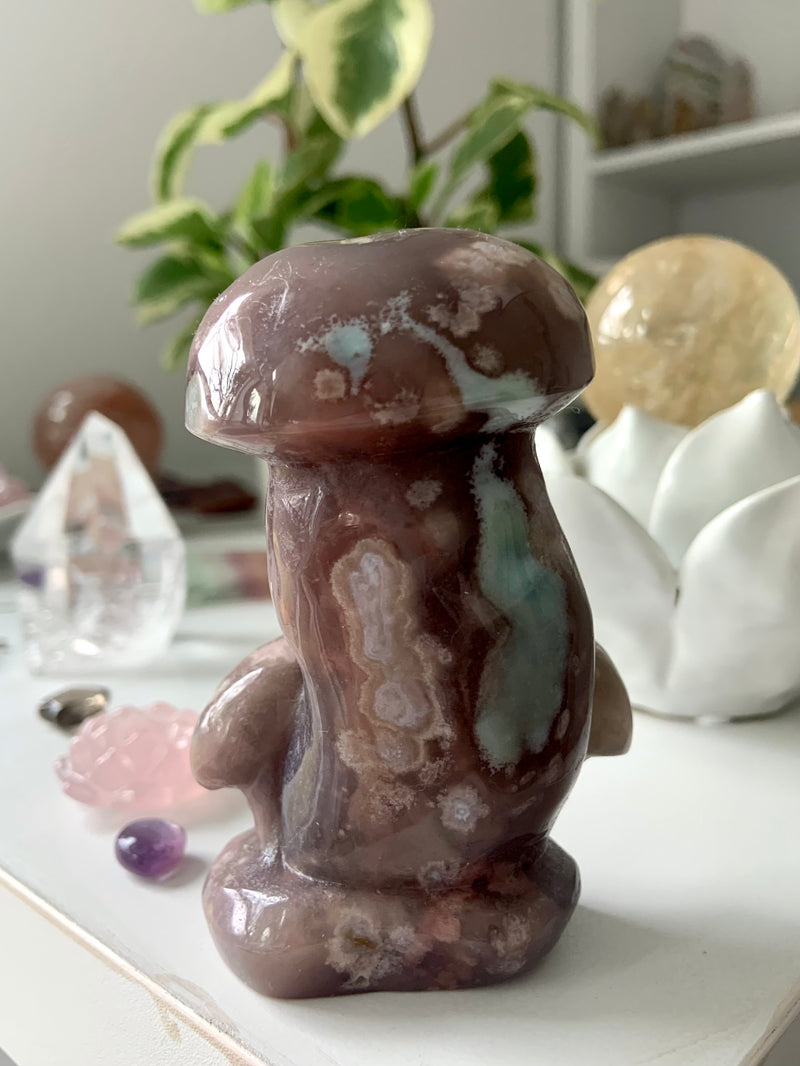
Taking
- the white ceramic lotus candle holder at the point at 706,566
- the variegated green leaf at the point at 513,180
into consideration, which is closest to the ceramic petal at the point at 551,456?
A: the white ceramic lotus candle holder at the point at 706,566

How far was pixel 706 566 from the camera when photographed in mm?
426

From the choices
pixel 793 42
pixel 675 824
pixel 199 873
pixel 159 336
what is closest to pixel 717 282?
pixel 675 824

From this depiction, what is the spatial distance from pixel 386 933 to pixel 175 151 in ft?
2.75

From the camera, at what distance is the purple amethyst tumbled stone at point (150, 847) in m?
0.33

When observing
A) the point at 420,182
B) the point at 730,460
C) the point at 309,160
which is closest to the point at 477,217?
the point at 420,182

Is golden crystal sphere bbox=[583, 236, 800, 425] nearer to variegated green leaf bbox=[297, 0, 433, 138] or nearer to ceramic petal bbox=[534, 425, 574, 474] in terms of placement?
ceramic petal bbox=[534, 425, 574, 474]

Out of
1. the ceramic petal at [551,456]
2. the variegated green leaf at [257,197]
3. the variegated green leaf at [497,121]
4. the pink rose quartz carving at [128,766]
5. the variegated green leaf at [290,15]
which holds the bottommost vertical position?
the pink rose quartz carving at [128,766]

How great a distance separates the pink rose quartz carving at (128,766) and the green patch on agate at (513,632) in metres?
0.19

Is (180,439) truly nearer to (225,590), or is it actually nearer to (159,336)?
(159,336)

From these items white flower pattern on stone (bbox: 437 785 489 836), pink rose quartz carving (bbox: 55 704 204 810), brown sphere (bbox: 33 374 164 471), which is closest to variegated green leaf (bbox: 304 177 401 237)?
brown sphere (bbox: 33 374 164 471)

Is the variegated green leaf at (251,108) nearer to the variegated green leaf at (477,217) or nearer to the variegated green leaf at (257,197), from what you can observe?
the variegated green leaf at (257,197)

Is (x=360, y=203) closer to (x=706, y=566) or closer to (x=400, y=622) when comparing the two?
(x=706, y=566)

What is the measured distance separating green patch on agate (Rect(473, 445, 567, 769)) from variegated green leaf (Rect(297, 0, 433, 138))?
54cm

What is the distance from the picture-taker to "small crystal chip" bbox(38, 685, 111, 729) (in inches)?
19.1
